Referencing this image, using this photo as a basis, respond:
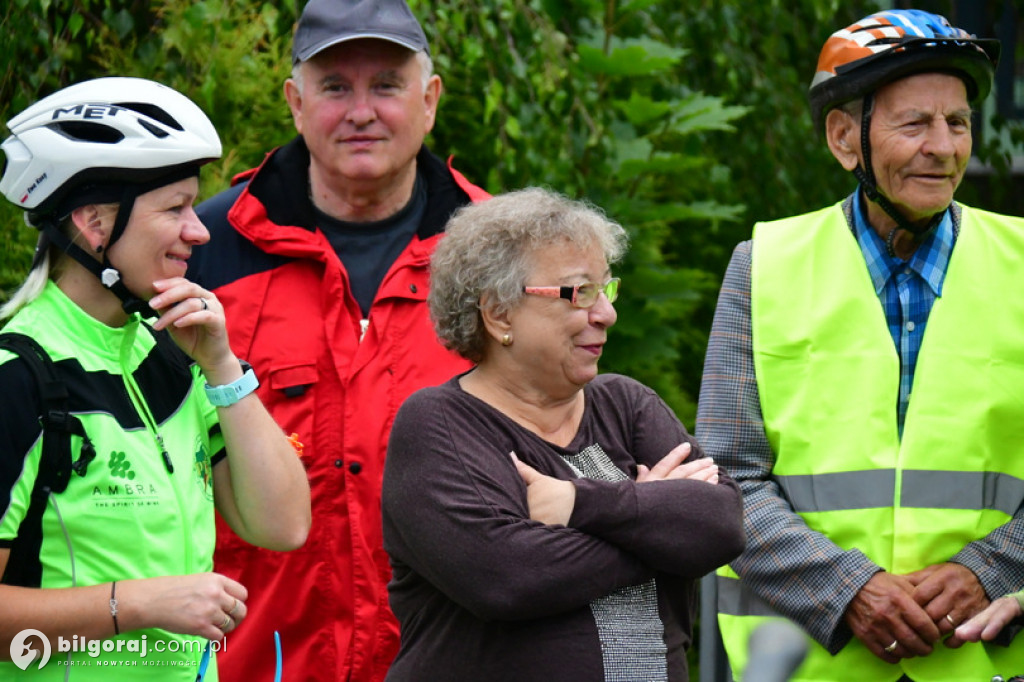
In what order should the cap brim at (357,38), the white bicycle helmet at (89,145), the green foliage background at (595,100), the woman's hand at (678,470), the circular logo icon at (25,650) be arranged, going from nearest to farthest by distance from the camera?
the circular logo icon at (25,650), the white bicycle helmet at (89,145), the woman's hand at (678,470), the cap brim at (357,38), the green foliage background at (595,100)

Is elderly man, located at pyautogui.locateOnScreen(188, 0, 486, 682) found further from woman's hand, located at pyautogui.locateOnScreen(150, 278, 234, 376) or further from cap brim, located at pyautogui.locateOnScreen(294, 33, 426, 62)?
woman's hand, located at pyautogui.locateOnScreen(150, 278, 234, 376)

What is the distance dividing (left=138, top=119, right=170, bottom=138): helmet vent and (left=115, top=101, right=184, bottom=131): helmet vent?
0.03m

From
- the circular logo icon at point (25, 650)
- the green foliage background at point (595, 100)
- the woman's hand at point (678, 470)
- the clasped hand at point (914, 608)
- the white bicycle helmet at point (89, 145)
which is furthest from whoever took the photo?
the green foliage background at point (595, 100)

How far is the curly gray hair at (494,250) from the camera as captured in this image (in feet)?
9.21

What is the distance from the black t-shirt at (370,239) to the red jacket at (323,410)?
0.29ft

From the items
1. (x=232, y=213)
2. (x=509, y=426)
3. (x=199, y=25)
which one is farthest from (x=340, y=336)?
(x=199, y=25)

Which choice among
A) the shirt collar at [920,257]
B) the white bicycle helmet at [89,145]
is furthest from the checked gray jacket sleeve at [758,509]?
the white bicycle helmet at [89,145]

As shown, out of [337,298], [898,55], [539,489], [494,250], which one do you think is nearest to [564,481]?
[539,489]

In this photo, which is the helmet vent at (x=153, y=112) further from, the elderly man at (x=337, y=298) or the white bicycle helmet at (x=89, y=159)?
the elderly man at (x=337, y=298)

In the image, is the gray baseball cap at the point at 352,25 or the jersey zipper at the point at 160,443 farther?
the gray baseball cap at the point at 352,25

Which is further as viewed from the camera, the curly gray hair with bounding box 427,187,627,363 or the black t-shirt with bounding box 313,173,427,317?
the black t-shirt with bounding box 313,173,427,317

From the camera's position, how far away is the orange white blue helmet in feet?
10.5

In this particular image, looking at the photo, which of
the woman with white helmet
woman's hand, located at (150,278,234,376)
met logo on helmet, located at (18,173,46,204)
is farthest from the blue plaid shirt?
met logo on helmet, located at (18,173,46,204)

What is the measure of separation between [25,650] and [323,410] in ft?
3.50
